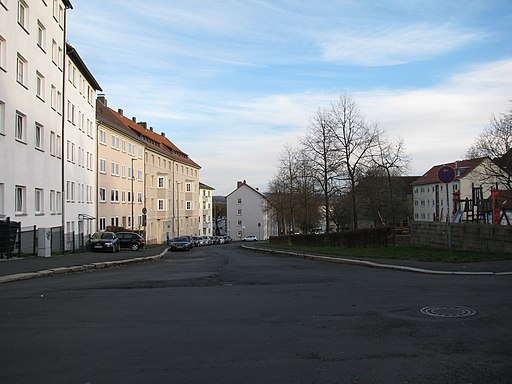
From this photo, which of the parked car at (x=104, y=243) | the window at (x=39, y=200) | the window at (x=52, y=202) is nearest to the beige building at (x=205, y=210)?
the parked car at (x=104, y=243)

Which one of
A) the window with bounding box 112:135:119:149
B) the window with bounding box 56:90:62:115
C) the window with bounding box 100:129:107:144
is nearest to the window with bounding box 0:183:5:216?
the window with bounding box 56:90:62:115

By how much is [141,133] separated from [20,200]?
48927mm

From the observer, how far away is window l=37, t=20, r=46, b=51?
31694 mm

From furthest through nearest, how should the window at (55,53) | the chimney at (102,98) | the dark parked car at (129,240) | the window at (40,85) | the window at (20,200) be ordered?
1. the chimney at (102,98)
2. the dark parked car at (129,240)
3. the window at (55,53)
4. the window at (40,85)
5. the window at (20,200)

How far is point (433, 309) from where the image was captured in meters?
8.71

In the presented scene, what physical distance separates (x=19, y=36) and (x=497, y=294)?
86.8 feet

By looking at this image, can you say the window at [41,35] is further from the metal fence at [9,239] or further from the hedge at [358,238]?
the hedge at [358,238]

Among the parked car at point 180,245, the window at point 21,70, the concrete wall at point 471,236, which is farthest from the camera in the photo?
the parked car at point 180,245

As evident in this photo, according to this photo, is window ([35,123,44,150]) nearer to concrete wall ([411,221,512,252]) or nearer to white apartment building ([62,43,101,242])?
white apartment building ([62,43,101,242])

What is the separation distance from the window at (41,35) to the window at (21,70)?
3477 mm

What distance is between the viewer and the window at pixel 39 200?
31.0m

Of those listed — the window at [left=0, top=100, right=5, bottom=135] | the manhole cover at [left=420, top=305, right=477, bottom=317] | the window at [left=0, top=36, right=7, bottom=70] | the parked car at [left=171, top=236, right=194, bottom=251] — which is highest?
the window at [left=0, top=36, right=7, bottom=70]

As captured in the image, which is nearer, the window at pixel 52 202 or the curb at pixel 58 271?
the curb at pixel 58 271

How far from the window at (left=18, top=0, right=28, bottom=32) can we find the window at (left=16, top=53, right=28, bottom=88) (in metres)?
1.78
